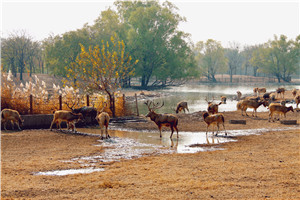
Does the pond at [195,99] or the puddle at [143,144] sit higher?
the pond at [195,99]

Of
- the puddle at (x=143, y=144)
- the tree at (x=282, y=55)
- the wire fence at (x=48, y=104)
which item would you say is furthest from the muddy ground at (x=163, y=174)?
the tree at (x=282, y=55)

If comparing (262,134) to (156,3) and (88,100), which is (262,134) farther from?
(156,3)

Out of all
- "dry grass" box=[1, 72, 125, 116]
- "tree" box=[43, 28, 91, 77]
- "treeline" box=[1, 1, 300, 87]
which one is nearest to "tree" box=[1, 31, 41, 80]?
"treeline" box=[1, 1, 300, 87]

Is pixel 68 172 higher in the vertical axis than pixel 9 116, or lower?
lower

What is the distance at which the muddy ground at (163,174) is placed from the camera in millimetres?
8945

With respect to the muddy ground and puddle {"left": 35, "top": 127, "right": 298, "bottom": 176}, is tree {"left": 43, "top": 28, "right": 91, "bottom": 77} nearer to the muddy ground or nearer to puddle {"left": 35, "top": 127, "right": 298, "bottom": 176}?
puddle {"left": 35, "top": 127, "right": 298, "bottom": 176}

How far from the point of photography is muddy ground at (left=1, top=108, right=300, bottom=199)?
29.3 feet

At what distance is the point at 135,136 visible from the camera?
1942 cm

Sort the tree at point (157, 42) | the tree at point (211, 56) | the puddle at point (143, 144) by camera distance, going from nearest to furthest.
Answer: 1. the puddle at point (143, 144)
2. the tree at point (157, 42)
3. the tree at point (211, 56)

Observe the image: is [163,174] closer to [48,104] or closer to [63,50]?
[48,104]

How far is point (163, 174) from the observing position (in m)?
10.7

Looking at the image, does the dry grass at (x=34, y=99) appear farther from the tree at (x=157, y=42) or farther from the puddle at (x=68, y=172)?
the tree at (x=157, y=42)

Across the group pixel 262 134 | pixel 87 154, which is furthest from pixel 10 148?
pixel 262 134

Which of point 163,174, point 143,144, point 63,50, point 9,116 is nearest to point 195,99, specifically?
point 63,50
